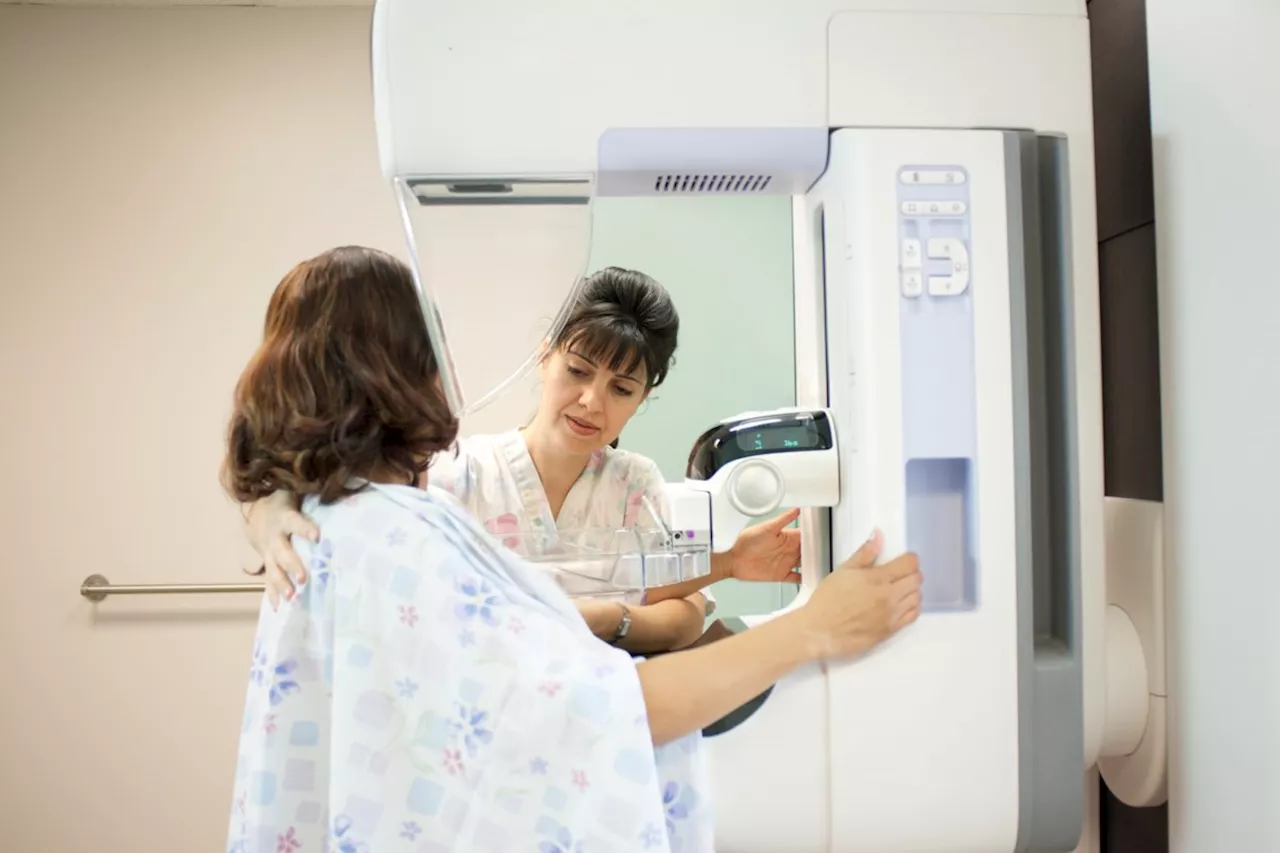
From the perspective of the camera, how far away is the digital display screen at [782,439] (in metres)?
0.84

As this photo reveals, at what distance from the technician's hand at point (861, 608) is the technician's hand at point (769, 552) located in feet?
0.67

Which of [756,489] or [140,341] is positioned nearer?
[756,489]

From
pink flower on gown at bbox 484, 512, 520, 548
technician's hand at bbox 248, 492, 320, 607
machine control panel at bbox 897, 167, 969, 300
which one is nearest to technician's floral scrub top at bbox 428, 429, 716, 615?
pink flower on gown at bbox 484, 512, 520, 548

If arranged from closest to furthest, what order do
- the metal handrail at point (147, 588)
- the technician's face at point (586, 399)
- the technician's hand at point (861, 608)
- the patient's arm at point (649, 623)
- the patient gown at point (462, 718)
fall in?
the patient gown at point (462, 718), the technician's hand at point (861, 608), the patient's arm at point (649, 623), the technician's face at point (586, 399), the metal handrail at point (147, 588)

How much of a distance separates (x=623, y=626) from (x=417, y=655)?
290 mm

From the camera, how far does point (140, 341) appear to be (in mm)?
1830

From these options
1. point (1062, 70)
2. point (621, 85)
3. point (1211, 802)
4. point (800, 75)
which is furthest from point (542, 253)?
point (1211, 802)

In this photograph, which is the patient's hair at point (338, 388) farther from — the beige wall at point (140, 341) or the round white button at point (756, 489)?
the beige wall at point (140, 341)

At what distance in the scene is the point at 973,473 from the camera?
0.80 m

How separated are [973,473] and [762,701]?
0.29m

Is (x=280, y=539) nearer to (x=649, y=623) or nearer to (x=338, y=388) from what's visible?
(x=338, y=388)

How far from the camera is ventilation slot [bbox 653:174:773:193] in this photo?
82 centimetres

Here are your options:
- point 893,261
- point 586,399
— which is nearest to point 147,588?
point 586,399

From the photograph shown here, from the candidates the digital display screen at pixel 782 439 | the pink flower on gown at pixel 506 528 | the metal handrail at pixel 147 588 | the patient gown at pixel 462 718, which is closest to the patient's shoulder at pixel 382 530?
the patient gown at pixel 462 718
